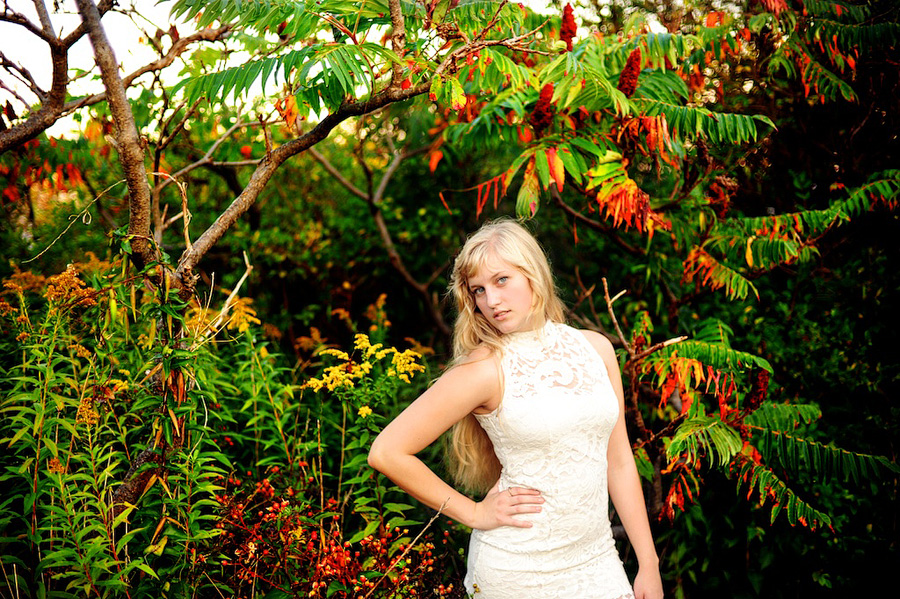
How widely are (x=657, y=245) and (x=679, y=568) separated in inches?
79.6

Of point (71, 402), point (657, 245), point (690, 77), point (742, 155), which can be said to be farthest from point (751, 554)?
point (71, 402)

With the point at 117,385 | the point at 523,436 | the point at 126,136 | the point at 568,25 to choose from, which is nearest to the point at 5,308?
the point at 117,385

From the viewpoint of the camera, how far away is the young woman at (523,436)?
2.38m

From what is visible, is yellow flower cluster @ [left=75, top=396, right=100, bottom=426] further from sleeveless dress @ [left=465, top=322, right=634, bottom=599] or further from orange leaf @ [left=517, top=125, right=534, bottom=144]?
orange leaf @ [left=517, top=125, right=534, bottom=144]

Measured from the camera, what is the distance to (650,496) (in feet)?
12.7

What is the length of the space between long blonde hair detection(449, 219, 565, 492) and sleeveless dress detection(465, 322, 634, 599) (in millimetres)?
159

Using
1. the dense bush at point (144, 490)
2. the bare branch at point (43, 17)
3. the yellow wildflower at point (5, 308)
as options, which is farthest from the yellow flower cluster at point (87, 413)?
the bare branch at point (43, 17)

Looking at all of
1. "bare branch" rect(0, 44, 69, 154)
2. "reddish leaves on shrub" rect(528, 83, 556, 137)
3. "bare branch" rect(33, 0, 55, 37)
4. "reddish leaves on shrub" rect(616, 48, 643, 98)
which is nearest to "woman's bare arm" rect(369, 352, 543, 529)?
"reddish leaves on shrub" rect(528, 83, 556, 137)

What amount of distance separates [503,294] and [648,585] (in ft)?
4.11

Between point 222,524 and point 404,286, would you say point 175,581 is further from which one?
point 404,286

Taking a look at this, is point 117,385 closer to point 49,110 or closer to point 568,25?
point 49,110

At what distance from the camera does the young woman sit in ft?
7.80

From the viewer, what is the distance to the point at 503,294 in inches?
98.4

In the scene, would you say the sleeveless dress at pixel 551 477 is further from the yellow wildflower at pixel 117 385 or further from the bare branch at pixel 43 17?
the bare branch at pixel 43 17
